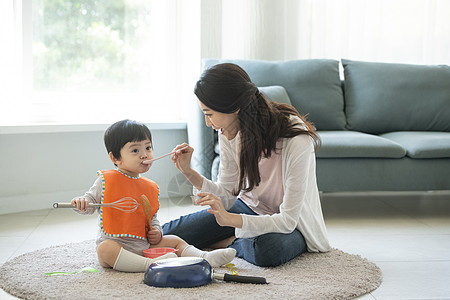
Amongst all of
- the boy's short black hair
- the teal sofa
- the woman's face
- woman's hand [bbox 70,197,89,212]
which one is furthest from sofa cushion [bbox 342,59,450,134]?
woman's hand [bbox 70,197,89,212]

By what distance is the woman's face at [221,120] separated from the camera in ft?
6.15

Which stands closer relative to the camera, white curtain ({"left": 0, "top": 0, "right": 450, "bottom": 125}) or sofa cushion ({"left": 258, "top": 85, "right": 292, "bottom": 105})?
sofa cushion ({"left": 258, "top": 85, "right": 292, "bottom": 105})

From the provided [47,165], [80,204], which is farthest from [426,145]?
[47,165]

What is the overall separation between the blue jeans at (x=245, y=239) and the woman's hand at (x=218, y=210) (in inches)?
8.8

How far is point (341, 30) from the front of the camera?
→ 4051 mm

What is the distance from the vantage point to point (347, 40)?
4066 mm

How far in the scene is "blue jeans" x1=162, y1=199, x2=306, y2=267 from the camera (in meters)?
2.02

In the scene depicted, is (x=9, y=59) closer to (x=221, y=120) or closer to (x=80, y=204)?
(x=80, y=204)

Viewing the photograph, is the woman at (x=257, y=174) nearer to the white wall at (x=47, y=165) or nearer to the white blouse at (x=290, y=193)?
the white blouse at (x=290, y=193)

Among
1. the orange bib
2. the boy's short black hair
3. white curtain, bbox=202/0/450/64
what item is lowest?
the orange bib

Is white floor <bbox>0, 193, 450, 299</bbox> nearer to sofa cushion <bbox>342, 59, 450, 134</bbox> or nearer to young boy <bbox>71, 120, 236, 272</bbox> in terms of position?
young boy <bbox>71, 120, 236, 272</bbox>

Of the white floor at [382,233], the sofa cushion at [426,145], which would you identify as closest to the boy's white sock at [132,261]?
the white floor at [382,233]

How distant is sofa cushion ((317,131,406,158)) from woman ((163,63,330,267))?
2.66ft

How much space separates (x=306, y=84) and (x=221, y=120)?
5.60 ft
